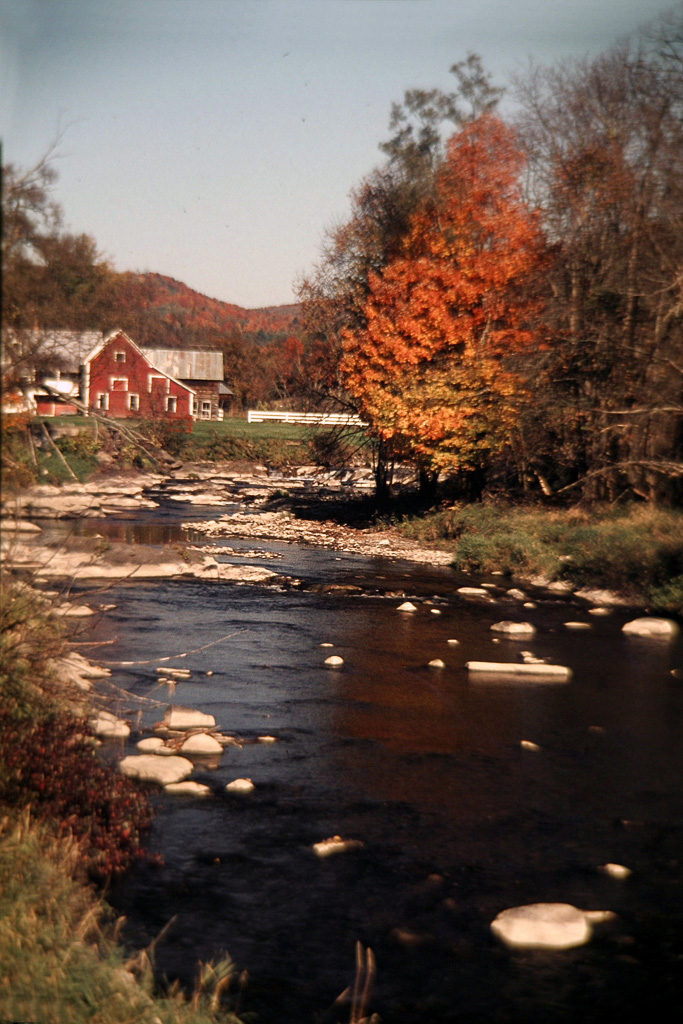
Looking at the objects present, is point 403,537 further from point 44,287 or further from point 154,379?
point 154,379

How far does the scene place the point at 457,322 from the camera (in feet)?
83.5

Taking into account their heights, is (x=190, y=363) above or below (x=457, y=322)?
above

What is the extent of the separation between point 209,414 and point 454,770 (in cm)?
6388

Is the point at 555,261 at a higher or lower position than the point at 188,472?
higher

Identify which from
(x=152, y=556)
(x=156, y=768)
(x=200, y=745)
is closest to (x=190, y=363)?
(x=152, y=556)

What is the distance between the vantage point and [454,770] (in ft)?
27.9

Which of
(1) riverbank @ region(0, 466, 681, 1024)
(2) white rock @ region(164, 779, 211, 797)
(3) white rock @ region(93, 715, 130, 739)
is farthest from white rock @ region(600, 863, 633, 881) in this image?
(3) white rock @ region(93, 715, 130, 739)

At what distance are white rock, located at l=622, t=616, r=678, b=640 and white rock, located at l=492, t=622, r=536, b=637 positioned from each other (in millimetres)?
1581

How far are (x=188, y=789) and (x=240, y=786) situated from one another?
0.43 metres

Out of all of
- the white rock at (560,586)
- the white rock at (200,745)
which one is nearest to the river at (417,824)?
the white rock at (200,745)

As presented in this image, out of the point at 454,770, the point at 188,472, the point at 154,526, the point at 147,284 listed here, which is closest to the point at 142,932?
the point at 454,770

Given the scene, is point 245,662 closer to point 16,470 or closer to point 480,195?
point 16,470

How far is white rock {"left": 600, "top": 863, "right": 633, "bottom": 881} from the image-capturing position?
21.5 feet

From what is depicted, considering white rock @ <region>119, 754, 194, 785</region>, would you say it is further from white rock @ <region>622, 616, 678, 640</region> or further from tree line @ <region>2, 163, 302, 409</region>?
white rock @ <region>622, 616, 678, 640</region>
